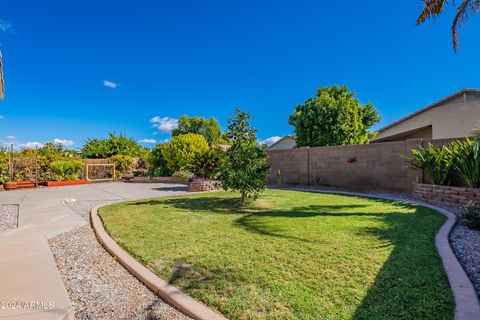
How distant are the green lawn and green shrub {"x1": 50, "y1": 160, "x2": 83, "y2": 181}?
51.2 feet

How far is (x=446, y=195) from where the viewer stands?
812 centimetres

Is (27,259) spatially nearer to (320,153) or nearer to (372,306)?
(372,306)

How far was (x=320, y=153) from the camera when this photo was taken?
13227 millimetres

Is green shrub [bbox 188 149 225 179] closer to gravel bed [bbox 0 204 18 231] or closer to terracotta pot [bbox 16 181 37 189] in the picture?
gravel bed [bbox 0 204 18 231]

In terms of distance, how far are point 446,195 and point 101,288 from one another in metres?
9.13

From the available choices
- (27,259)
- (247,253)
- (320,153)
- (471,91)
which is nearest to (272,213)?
(247,253)

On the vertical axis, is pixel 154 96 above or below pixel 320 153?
above

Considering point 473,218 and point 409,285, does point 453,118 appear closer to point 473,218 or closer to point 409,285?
point 473,218

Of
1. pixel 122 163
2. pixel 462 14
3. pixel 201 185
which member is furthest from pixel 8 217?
pixel 122 163

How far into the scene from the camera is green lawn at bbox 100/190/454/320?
2725 mm

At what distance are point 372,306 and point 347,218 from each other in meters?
3.82

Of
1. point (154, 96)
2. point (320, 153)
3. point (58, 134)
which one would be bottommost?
point (320, 153)

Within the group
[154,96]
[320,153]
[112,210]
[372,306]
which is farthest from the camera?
[154,96]

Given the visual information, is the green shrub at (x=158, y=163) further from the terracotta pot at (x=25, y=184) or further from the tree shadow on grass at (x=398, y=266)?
the tree shadow on grass at (x=398, y=266)
